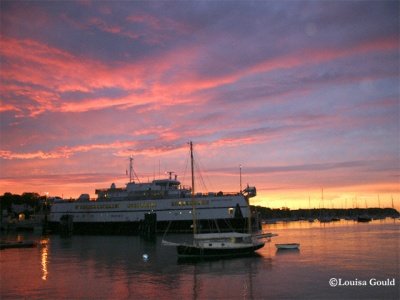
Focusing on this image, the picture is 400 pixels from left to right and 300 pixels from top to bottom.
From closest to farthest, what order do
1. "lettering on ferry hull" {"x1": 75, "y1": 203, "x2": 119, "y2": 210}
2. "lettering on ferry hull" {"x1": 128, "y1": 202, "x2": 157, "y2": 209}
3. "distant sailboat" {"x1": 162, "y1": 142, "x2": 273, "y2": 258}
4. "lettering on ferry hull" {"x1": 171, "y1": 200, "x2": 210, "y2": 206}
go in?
"distant sailboat" {"x1": 162, "y1": 142, "x2": 273, "y2": 258}
"lettering on ferry hull" {"x1": 171, "y1": 200, "x2": 210, "y2": 206}
"lettering on ferry hull" {"x1": 128, "y1": 202, "x2": 157, "y2": 209}
"lettering on ferry hull" {"x1": 75, "y1": 203, "x2": 119, "y2": 210}

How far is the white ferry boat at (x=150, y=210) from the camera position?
281 ft

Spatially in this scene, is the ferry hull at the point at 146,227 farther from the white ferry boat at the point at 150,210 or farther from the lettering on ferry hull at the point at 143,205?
the lettering on ferry hull at the point at 143,205

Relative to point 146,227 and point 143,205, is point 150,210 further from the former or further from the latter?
point 146,227

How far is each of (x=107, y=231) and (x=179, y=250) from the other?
55.7 meters

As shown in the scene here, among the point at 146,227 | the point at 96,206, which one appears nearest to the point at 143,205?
the point at 146,227

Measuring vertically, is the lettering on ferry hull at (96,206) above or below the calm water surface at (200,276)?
above

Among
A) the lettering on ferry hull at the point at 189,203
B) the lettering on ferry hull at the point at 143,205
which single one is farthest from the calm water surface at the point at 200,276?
the lettering on ferry hull at the point at 143,205

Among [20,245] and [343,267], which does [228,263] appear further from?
[20,245]

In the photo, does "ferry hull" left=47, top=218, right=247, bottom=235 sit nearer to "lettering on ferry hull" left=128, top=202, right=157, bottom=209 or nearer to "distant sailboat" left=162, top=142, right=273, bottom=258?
"lettering on ferry hull" left=128, top=202, right=157, bottom=209

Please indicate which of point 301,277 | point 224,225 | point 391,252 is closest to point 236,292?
point 301,277

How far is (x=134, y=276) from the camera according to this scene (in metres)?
36.2

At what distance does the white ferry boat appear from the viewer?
85750 mm

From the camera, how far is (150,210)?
93875 mm

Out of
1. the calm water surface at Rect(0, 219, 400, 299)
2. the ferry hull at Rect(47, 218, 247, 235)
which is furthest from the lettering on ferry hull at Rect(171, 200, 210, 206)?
the calm water surface at Rect(0, 219, 400, 299)
